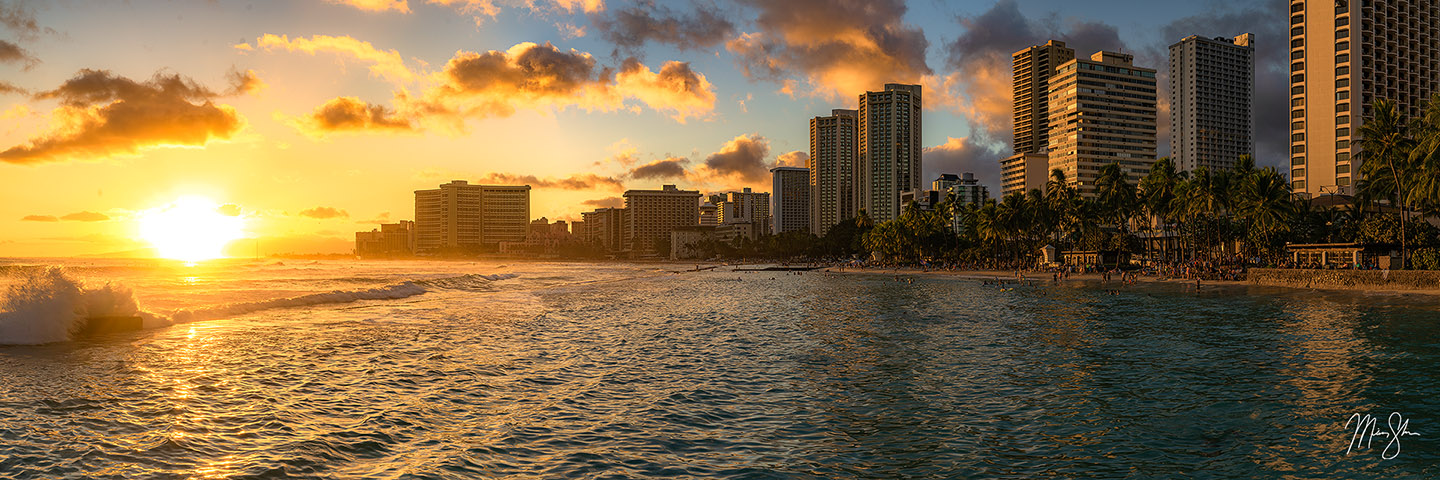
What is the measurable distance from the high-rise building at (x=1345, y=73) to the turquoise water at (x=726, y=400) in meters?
116

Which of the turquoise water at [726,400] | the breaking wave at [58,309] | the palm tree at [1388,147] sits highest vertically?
the palm tree at [1388,147]

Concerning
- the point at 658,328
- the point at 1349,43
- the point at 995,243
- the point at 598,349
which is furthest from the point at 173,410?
the point at 1349,43

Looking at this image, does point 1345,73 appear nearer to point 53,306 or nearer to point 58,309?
point 58,309

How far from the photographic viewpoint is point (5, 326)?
28.7 meters

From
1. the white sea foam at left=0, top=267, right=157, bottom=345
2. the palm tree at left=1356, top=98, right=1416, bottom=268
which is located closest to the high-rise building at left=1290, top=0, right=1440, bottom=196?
the palm tree at left=1356, top=98, right=1416, bottom=268

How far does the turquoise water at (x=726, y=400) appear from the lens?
40.6 ft

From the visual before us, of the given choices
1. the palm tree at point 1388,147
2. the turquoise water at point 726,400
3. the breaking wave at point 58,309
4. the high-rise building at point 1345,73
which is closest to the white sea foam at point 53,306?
the breaking wave at point 58,309

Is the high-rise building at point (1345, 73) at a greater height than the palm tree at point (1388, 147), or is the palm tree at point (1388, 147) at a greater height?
the high-rise building at point (1345, 73)

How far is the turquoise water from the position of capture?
40.6 ft

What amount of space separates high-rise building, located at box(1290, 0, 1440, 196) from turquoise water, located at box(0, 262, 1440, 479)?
11598cm

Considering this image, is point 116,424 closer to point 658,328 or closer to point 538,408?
point 538,408

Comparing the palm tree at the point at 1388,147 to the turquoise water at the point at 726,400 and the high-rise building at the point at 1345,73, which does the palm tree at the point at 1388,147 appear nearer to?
the turquoise water at the point at 726,400

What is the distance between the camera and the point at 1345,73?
124m

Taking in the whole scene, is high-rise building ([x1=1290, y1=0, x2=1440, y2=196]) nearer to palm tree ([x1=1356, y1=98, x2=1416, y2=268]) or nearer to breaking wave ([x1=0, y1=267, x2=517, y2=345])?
palm tree ([x1=1356, y1=98, x2=1416, y2=268])
